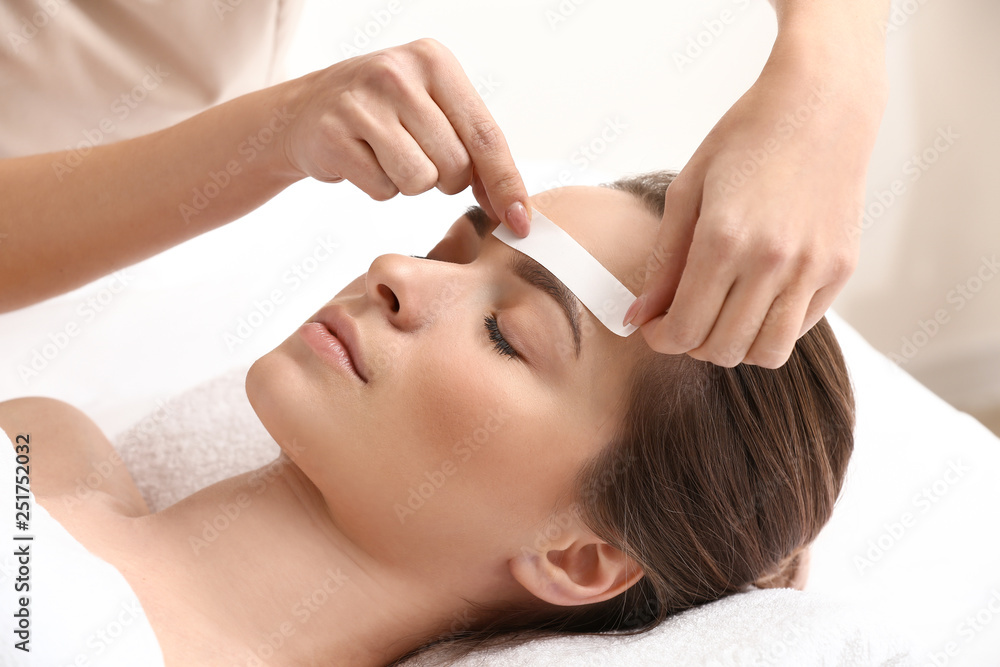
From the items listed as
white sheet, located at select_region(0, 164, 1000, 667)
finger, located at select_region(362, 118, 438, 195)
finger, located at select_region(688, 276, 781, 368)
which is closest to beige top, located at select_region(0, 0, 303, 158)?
white sheet, located at select_region(0, 164, 1000, 667)

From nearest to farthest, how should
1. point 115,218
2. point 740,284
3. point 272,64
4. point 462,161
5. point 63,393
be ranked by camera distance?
point 740,284 → point 462,161 → point 115,218 → point 63,393 → point 272,64

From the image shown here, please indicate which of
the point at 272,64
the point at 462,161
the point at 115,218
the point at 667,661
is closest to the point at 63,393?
the point at 115,218

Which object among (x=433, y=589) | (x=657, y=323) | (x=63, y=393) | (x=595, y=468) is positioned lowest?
(x=433, y=589)

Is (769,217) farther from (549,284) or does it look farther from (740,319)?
(549,284)

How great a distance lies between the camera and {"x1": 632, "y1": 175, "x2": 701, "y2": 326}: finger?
830 millimetres

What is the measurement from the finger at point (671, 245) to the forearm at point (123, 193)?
63cm

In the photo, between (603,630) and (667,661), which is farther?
(603,630)

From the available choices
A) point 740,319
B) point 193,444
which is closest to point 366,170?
point 740,319

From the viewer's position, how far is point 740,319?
0.79 meters

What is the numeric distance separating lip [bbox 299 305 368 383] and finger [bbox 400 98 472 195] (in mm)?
228

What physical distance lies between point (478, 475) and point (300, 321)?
2.86 ft

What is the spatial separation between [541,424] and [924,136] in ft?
6.17

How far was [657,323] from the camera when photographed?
85cm

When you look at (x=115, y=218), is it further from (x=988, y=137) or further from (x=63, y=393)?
(x=988, y=137)
